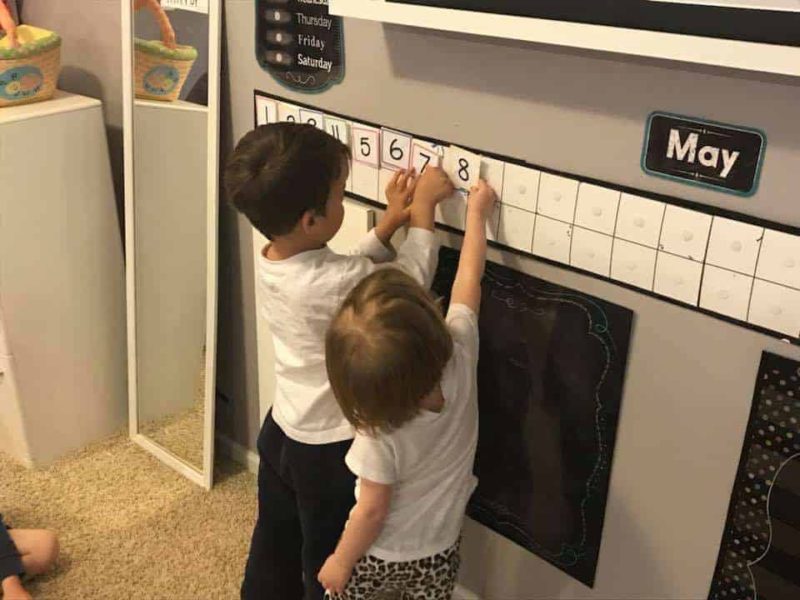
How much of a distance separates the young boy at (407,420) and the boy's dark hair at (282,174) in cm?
20

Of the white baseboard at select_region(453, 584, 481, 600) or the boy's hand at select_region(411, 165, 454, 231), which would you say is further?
the white baseboard at select_region(453, 584, 481, 600)

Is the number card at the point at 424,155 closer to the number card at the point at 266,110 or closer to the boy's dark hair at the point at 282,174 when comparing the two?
the boy's dark hair at the point at 282,174

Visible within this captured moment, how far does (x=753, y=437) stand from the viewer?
1.11 meters

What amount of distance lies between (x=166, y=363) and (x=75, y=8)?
0.87 m

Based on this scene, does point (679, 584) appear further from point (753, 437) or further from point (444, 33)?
point (444, 33)

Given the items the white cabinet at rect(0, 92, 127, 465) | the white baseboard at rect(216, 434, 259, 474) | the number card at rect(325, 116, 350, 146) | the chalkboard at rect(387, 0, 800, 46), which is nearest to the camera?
the chalkboard at rect(387, 0, 800, 46)

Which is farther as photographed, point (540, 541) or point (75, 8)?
point (75, 8)

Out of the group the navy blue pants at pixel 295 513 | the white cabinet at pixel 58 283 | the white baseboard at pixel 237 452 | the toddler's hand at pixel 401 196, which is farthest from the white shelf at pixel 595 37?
the white baseboard at pixel 237 452

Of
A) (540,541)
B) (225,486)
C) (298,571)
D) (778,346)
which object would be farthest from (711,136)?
(225,486)

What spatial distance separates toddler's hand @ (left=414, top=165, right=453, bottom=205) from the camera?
1.30 meters

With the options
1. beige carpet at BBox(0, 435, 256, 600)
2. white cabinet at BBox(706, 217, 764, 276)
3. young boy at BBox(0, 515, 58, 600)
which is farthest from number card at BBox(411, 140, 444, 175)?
young boy at BBox(0, 515, 58, 600)

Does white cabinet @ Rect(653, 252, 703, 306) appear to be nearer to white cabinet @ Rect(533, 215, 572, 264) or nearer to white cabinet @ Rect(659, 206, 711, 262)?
white cabinet @ Rect(659, 206, 711, 262)

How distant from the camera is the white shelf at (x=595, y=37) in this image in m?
0.89

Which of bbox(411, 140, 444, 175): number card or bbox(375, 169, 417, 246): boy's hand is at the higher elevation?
bbox(411, 140, 444, 175): number card
